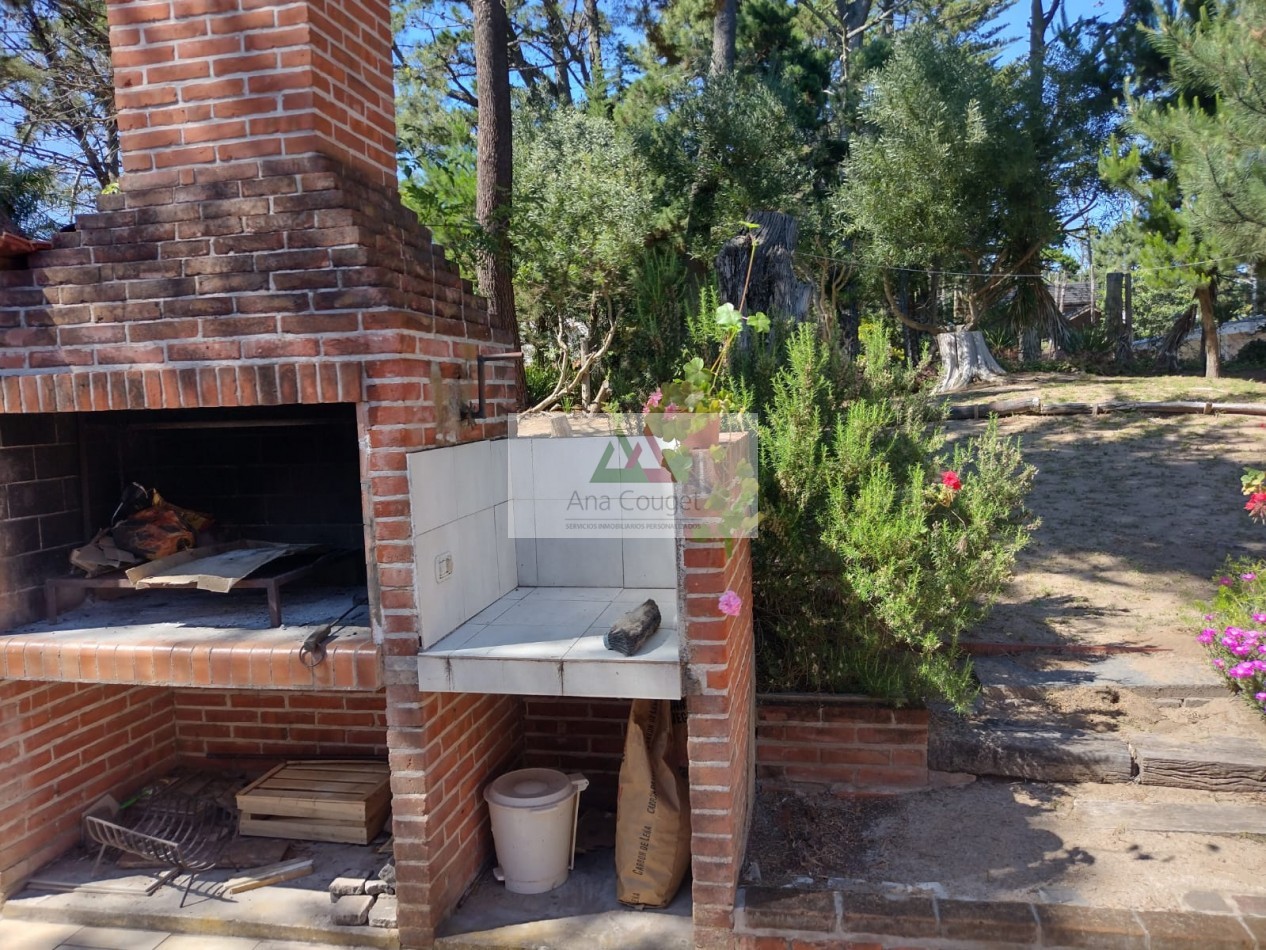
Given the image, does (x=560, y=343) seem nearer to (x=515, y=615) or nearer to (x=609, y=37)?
(x=515, y=615)

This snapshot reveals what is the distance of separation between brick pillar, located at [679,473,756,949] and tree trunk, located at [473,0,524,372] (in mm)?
5493

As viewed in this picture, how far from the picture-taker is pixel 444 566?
10.1 ft

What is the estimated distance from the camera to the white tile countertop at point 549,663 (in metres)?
2.72

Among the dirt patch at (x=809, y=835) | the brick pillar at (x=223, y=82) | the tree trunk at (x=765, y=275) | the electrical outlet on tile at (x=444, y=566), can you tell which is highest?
the brick pillar at (x=223, y=82)

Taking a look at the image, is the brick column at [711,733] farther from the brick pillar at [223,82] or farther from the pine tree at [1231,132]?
the pine tree at [1231,132]

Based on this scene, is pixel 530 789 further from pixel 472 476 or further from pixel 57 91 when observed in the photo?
pixel 57 91

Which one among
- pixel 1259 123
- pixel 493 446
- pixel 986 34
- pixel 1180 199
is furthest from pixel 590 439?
pixel 986 34

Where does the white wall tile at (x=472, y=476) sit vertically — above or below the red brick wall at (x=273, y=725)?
above

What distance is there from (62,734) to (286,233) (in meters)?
2.19

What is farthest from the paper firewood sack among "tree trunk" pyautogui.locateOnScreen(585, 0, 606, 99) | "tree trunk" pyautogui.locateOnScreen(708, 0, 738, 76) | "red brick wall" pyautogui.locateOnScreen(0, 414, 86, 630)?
"tree trunk" pyautogui.locateOnScreen(585, 0, 606, 99)

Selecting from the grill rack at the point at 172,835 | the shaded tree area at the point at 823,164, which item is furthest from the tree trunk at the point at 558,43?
the grill rack at the point at 172,835

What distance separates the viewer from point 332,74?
309cm

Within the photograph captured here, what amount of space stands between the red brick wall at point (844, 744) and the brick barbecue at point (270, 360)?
49 centimetres

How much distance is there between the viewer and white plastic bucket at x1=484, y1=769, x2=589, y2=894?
3119mm
